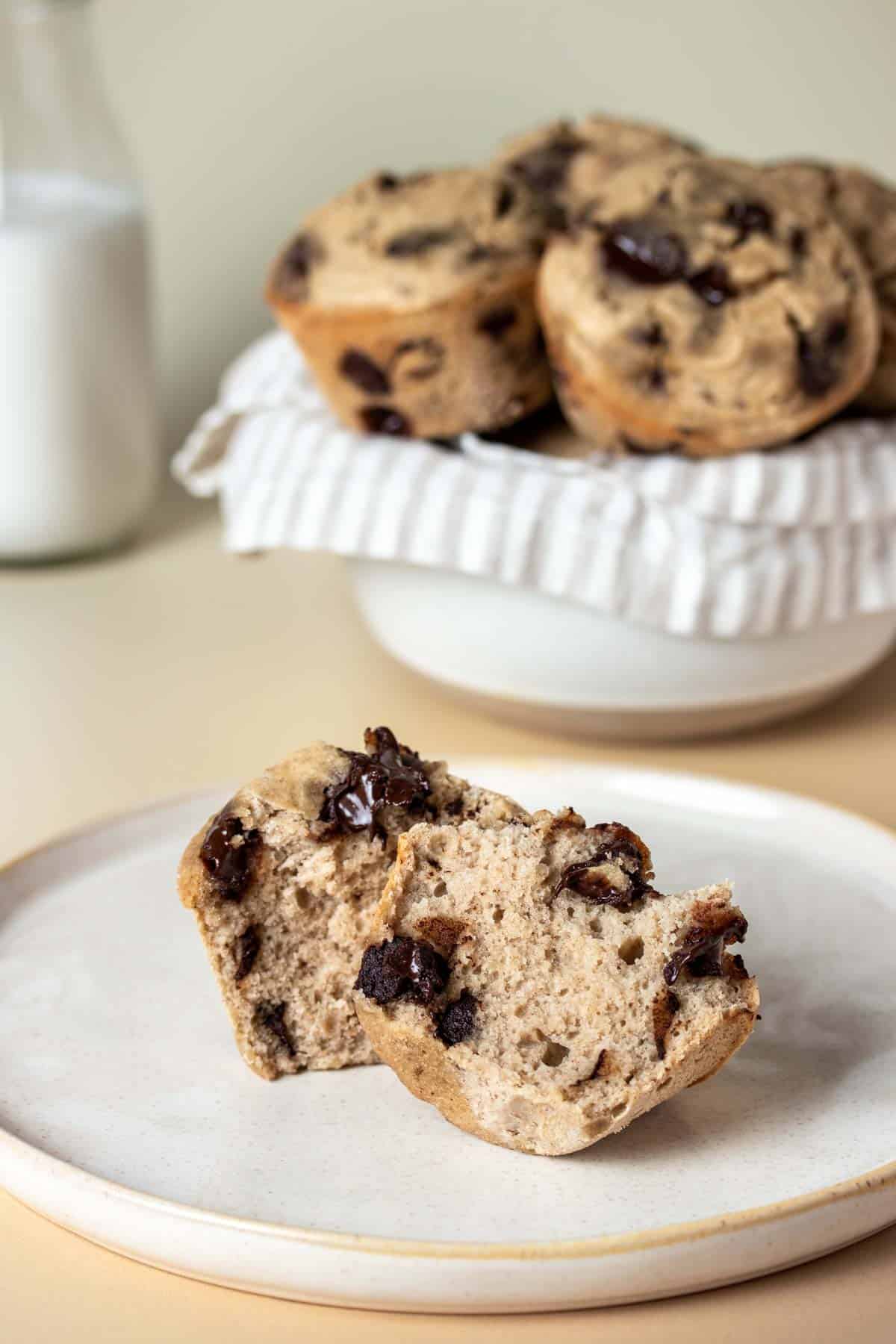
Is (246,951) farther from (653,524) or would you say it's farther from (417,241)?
(417,241)

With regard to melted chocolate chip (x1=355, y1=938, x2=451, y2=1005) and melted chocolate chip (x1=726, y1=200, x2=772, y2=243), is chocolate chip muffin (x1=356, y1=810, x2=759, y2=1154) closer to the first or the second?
melted chocolate chip (x1=355, y1=938, x2=451, y2=1005)

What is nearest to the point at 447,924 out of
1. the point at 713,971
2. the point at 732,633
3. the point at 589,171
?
the point at 713,971

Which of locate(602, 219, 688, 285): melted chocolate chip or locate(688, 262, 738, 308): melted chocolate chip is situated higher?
locate(602, 219, 688, 285): melted chocolate chip

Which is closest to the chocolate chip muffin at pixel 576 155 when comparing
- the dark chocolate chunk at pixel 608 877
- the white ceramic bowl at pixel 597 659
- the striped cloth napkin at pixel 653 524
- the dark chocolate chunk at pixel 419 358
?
the dark chocolate chunk at pixel 419 358

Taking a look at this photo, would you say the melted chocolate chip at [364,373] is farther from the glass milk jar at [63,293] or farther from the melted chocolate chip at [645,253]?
the glass milk jar at [63,293]

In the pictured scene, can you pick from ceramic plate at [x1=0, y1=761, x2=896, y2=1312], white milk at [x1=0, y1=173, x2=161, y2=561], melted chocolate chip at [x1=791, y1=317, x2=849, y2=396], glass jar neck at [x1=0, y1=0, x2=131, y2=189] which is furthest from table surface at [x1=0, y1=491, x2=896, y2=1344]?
glass jar neck at [x1=0, y1=0, x2=131, y2=189]

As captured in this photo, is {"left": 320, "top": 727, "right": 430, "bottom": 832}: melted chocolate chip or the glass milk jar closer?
{"left": 320, "top": 727, "right": 430, "bottom": 832}: melted chocolate chip
